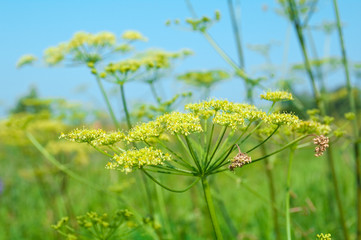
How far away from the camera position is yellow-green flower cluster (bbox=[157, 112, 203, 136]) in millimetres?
1875

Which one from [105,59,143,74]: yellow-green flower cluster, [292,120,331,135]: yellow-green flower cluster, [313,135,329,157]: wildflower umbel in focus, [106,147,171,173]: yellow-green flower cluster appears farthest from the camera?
[105,59,143,74]: yellow-green flower cluster

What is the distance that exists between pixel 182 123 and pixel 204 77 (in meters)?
2.91

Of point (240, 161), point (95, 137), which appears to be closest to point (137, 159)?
point (95, 137)

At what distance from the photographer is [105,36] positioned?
394 centimetres

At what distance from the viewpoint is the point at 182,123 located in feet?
6.22

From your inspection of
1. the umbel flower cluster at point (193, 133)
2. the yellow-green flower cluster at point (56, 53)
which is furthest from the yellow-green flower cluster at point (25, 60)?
the umbel flower cluster at point (193, 133)

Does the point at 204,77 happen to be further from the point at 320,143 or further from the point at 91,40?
the point at 320,143

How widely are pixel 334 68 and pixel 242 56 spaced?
264 centimetres

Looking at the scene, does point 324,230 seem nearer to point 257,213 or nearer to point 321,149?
point 257,213

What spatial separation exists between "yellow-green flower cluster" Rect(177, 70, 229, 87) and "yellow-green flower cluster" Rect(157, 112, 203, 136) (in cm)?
267

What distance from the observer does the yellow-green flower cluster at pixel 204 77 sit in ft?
15.2

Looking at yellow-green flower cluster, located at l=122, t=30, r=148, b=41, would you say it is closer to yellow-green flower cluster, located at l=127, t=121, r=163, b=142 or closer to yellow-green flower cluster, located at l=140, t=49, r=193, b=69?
yellow-green flower cluster, located at l=140, t=49, r=193, b=69

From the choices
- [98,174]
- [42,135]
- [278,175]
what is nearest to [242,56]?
[42,135]

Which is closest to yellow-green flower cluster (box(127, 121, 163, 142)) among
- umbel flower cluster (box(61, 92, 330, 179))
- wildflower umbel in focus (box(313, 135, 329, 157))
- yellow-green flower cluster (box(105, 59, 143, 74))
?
umbel flower cluster (box(61, 92, 330, 179))
